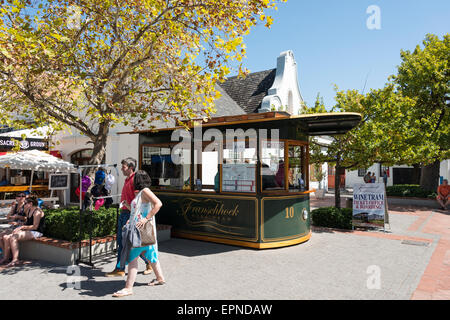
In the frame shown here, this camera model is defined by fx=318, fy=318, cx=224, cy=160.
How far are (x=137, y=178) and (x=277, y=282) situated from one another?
118 inches

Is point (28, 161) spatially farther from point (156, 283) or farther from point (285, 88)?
point (285, 88)

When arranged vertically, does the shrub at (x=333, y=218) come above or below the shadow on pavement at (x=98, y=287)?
above

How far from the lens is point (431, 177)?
65.7 ft

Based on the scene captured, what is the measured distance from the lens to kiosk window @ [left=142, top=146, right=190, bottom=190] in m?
9.23

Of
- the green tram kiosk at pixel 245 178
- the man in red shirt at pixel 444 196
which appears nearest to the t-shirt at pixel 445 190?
the man in red shirt at pixel 444 196

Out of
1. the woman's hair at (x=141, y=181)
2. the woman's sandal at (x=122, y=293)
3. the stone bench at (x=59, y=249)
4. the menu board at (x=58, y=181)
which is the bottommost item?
the woman's sandal at (x=122, y=293)

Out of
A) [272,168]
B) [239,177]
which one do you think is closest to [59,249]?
[239,177]

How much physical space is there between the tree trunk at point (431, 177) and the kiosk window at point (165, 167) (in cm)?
1766

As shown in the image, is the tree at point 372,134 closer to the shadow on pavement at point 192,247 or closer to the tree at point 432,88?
the shadow on pavement at point 192,247

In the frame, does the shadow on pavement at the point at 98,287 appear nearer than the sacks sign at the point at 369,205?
Yes

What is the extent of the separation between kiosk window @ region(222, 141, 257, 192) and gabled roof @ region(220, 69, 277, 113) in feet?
38.4

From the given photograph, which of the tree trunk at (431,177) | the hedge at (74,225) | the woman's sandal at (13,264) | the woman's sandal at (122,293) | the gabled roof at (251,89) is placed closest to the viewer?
the woman's sandal at (122,293)

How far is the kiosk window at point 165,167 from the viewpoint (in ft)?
30.3

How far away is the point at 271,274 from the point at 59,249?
4367 mm
